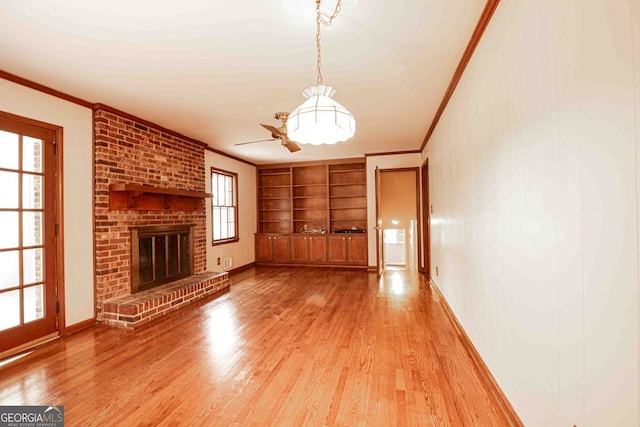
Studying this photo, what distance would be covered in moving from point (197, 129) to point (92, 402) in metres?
3.56

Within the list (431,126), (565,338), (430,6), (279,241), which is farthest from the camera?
(279,241)

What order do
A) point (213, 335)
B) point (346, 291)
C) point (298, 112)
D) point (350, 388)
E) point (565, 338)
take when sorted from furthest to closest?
point (346, 291) < point (213, 335) < point (350, 388) < point (298, 112) < point (565, 338)

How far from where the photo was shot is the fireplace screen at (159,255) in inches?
152

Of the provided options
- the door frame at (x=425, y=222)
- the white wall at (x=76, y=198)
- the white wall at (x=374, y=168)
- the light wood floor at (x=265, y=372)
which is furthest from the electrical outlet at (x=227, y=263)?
the door frame at (x=425, y=222)

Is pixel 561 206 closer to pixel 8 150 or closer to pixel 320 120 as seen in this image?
pixel 320 120

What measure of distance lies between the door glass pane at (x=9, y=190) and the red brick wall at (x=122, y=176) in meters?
0.73

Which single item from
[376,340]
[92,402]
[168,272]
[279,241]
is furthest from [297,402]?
[279,241]

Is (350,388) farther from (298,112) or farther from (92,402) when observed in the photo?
(298,112)

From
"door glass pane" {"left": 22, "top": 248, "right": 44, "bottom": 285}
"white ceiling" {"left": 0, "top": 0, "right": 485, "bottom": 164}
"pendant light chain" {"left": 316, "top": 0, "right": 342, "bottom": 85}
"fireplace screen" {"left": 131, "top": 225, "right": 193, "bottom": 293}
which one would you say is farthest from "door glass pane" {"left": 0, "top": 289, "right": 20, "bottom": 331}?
"pendant light chain" {"left": 316, "top": 0, "right": 342, "bottom": 85}

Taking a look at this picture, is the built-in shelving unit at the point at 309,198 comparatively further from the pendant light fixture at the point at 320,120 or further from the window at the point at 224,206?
the pendant light fixture at the point at 320,120

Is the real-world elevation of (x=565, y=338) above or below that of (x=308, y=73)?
below

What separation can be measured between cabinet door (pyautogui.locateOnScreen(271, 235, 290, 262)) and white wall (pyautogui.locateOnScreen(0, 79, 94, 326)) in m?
3.98

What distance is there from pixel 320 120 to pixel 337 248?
16.8ft

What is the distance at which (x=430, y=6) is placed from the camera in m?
1.87
